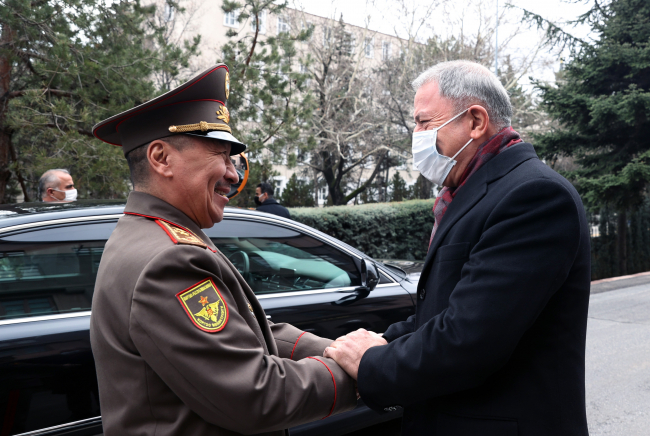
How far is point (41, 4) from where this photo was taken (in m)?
7.23

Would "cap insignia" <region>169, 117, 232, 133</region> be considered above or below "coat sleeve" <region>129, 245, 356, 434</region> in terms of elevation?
above

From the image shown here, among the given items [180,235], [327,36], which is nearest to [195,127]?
[180,235]

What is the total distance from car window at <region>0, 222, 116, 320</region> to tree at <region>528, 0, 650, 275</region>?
12126 millimetres

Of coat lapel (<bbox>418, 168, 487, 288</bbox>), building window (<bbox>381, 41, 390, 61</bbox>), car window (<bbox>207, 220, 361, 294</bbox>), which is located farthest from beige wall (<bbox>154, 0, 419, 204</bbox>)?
coat lapel (<bbox>418, 168, 487, 288</bbox>)

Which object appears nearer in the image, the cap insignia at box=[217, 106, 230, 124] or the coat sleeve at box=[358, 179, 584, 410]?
the coat sleeve at box=[358, 179, 584, 410]

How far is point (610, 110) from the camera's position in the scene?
1211 cm

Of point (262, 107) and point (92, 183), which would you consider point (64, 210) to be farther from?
point (262, 107)

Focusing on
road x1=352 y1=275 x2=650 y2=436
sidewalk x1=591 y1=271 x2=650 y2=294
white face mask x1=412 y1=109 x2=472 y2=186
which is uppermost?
white face mask x1=412 y1=109 x2=472 y2=186

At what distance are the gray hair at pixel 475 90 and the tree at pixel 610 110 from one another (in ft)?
38.5

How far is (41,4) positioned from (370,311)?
678 centimetres

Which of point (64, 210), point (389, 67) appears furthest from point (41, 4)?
point (389, 67)

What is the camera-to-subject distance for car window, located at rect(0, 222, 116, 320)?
7.93 ft

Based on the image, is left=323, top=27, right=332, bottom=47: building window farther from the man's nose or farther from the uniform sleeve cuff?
the uniform sleeve cuff

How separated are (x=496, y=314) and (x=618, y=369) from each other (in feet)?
15.8
